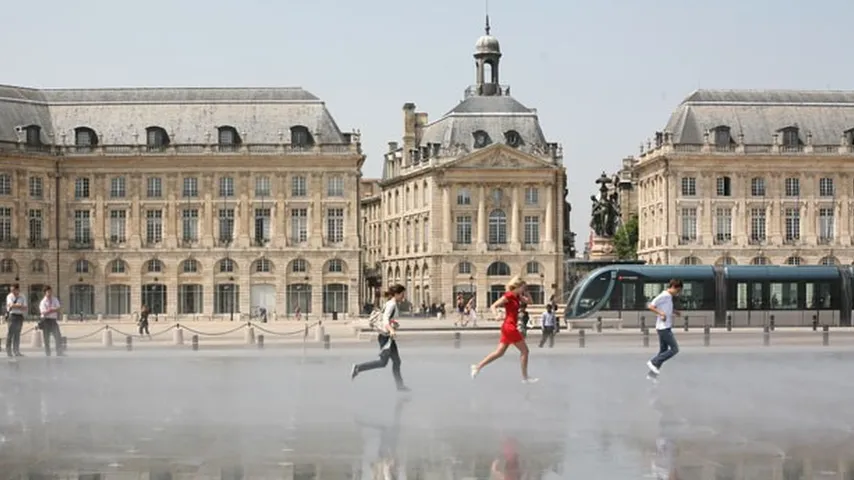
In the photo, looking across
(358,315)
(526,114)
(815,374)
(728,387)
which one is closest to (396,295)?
(728,387)

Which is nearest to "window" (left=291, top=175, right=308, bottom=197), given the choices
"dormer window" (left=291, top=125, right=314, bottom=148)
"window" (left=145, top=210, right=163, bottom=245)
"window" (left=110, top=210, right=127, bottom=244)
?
"dormer window" (left=291, top=125, right=314, bottom=148)

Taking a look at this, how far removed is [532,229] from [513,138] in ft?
20.1

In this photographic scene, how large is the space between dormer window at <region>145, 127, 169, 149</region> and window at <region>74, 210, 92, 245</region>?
5.83 meters

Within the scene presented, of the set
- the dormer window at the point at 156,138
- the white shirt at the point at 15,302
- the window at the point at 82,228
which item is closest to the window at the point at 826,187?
the dormer window at the point at 156,138

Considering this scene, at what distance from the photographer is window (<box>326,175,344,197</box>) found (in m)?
99.0

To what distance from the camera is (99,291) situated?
97625 millimetres

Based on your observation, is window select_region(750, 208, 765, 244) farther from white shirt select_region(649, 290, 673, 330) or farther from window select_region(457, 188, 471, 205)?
white shirt select_region(649, 290, 673, 330)

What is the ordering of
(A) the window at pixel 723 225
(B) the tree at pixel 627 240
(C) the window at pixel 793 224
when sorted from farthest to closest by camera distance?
(B) the tree at pixel 627 240 < (C) the window at pixel 793 224 < (A) the window at pixel 723 225

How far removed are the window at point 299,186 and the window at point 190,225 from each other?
613cm

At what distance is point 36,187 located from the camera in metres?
97.1

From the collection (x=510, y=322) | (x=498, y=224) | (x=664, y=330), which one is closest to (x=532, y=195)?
(x=498, y=224)

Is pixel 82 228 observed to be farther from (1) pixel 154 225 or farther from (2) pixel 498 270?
(2) pixel 498 270

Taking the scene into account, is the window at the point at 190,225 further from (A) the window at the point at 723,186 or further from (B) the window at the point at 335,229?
(A) the window at the point at 723,186

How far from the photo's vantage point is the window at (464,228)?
104 metres
